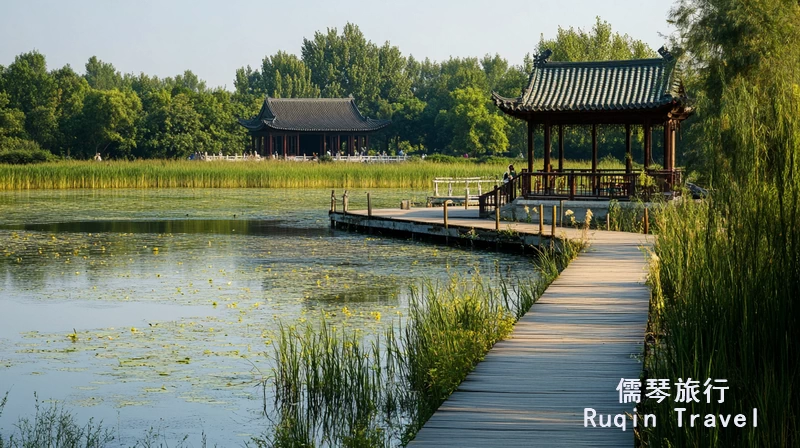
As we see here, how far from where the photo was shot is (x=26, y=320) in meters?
13.0

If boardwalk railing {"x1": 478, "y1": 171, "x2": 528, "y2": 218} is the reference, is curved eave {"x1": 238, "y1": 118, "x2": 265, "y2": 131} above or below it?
above

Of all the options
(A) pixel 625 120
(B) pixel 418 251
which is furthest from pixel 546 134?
(B) pixel 418 251

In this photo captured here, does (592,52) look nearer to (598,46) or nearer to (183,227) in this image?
(598,46)

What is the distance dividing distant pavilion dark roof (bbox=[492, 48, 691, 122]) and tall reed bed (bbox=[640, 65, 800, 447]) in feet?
54.5

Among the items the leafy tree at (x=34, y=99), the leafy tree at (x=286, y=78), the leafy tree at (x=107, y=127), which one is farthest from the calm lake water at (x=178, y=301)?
the leafy tree at (x=286, y=78)

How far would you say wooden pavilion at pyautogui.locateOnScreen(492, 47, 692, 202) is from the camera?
22.3 meters

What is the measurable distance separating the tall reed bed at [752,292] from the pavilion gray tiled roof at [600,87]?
54.5 feet

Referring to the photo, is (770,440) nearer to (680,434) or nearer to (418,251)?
(680,434)

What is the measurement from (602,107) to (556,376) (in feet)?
51.3

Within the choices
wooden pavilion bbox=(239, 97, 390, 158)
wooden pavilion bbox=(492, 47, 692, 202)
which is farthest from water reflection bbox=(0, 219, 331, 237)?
wooden pavilion bbox=(239, 97, 390, 158)

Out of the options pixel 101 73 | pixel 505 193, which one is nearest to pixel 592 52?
pixel 505 193

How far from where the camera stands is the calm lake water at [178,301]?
9.12m

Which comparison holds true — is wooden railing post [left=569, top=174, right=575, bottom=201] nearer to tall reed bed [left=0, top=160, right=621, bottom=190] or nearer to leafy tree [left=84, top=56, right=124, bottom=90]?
tall reed bed [left=0, top=160, right=621, bottom=190]

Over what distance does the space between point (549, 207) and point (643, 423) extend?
16392 mm
